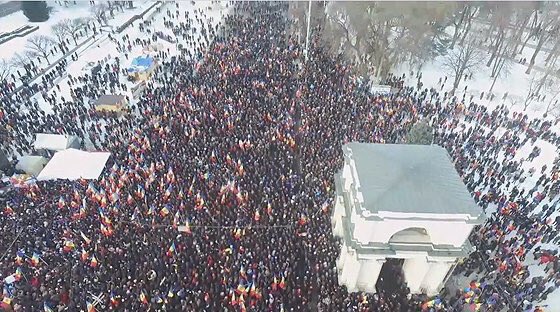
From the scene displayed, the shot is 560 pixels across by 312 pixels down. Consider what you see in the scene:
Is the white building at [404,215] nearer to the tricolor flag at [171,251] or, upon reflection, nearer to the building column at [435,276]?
the building column at [435,276]

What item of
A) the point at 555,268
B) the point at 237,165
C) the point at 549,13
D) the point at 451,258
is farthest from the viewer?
the point at 549,13

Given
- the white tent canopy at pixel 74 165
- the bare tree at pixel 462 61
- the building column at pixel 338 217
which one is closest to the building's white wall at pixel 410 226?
the building column at pixel 338 217

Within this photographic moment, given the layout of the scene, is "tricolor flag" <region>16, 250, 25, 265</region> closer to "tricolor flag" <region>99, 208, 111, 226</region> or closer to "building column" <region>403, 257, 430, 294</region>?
"tricolor flag" <region>99, 208, 111, 226</region>

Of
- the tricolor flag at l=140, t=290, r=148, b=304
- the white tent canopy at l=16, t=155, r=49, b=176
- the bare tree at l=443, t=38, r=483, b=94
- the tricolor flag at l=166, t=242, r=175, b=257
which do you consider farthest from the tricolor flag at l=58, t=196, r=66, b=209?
the bare tree at l=443, t=38, r=483, b=94

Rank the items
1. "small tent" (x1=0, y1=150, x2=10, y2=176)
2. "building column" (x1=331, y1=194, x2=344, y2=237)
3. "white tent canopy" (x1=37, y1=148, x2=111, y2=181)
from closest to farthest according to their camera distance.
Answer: "building column" (x1=331, y1=194, x2=344, y2=237), "white tent canopy" (x1=37, y1=148, x2=111, y2=181), "small tent" (x1=0, y1=150, x2=10, y2=176)

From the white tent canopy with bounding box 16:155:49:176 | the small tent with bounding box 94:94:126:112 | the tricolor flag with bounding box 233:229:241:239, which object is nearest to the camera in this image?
the tricolor flag with bounding box 233:229:241:239

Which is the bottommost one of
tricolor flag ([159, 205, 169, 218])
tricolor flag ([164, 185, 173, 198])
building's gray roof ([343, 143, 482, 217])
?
tricolor flag ([159, 205, 169, 218])

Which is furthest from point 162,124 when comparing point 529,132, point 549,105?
point 549,105

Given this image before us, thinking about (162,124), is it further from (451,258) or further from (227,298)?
(451,258)
